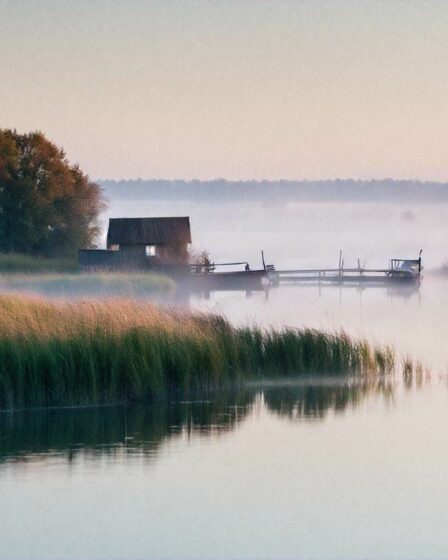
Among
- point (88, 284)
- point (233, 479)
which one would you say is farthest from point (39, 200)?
point (233, 479)

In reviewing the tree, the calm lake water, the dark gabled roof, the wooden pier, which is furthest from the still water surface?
the dark gabled roof

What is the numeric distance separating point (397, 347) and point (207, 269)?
4294 cm

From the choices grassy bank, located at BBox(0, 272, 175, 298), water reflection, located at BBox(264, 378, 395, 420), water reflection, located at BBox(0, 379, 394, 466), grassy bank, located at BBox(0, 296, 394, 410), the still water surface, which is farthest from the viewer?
grassy bank, located at BBox(0, 272, 175, 298)

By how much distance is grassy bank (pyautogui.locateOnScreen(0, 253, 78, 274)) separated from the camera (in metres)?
62.2

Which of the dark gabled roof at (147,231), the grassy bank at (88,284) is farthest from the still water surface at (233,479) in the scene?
the dark gabled roof at (147,231)

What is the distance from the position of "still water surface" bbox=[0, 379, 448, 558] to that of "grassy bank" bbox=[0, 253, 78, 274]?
134 ft

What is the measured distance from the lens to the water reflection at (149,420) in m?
17.9

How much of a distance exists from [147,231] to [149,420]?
57654 mm

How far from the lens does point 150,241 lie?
7656 cm

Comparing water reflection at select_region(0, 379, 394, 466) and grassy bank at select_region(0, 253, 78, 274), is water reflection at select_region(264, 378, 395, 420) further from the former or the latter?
grassy bank at select_region(0, 253, 78, 274)

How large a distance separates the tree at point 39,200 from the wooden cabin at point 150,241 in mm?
3067

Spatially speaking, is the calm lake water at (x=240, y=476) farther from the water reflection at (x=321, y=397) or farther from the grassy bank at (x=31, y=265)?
the grassy bank at (x=31, y=265)

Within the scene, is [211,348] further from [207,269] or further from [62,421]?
[207,269]

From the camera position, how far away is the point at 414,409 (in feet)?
69.9
